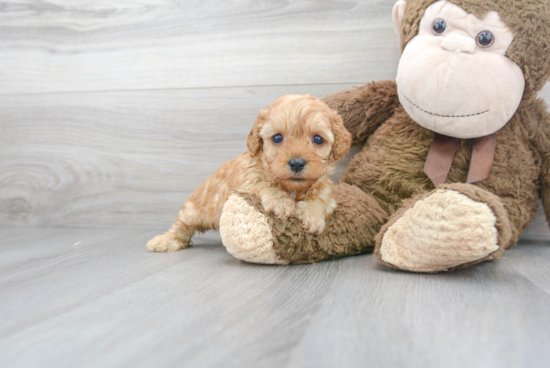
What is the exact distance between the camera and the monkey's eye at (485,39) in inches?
42.6

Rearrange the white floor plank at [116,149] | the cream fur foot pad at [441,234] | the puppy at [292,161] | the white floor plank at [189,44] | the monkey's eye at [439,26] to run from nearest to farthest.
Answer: the cream fur foot pad at [441,234], the puppy at [292,161], the monkey's eye at [439,26], the white floor plank at [189,44], the white floor plank at [116,149]

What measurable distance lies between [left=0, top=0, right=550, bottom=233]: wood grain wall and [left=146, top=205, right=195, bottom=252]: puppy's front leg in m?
0.35

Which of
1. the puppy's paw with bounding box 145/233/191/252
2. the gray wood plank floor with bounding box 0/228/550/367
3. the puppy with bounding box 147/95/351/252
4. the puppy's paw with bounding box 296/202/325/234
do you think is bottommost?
the puppy's paw with bounding box 145/233/191/252

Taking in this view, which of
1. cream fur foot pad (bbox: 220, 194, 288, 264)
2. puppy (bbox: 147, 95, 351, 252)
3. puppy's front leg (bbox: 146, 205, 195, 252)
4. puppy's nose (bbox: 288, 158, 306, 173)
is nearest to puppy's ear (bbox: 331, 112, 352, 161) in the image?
puppy (bbox: 147, 95, 351, 252)

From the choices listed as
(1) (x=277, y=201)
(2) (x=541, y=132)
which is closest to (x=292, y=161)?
(1) (x=277, y=201)

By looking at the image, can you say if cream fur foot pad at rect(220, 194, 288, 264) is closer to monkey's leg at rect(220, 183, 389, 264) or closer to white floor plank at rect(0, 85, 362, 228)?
monkey's leg at rect(220, 183, 389, 264)

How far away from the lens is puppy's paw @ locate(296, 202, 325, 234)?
1080 millimetres

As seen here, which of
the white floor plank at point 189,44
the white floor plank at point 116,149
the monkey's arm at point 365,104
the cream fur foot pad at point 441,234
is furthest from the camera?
the white floor plank at point 116,149

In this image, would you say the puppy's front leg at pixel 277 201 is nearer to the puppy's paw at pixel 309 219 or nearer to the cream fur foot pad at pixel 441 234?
the puppy's paw at pixel 309 219

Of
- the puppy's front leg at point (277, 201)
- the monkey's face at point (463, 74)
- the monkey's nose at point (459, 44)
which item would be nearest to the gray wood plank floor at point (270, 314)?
the puppy's front leg at point (277, 201)

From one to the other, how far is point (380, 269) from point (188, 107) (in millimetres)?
966

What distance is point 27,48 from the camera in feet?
5.86

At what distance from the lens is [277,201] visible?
1.07 m

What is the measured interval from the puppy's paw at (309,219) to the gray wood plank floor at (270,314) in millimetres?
92
